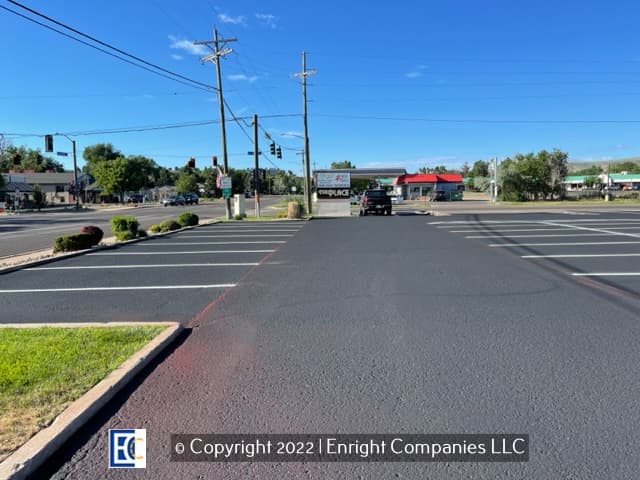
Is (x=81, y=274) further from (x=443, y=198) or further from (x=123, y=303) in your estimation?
(x=443, y=198)

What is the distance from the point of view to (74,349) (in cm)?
469

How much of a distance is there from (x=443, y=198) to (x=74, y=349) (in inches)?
2674

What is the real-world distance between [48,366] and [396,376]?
10.3 ft

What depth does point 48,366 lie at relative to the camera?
4230 mm

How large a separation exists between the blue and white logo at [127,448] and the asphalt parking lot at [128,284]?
9.32 feet

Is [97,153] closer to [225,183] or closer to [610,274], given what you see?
[225,183]

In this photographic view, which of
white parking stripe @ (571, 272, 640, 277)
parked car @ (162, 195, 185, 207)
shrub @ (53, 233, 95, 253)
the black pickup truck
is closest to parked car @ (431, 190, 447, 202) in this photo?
parked car @ (162, 195, 185, 207)

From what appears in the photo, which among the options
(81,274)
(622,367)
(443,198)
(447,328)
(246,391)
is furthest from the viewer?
(443,198)

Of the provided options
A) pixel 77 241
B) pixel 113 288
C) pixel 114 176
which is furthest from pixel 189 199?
pixel 113 288

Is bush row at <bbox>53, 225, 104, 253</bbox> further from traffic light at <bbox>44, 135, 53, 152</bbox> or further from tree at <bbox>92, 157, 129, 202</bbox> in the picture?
tree at <bbox>92, 157, 129, 202</bbox>

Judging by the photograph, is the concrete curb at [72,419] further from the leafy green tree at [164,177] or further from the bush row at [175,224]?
the leafy green tree at [164,177]

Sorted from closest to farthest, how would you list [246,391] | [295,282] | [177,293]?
[246,391] → [177,293] → [295,282]

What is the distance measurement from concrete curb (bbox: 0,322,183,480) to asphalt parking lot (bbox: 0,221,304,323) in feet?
5.43

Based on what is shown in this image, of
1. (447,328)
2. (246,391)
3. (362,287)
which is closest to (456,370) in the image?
(447,328)
